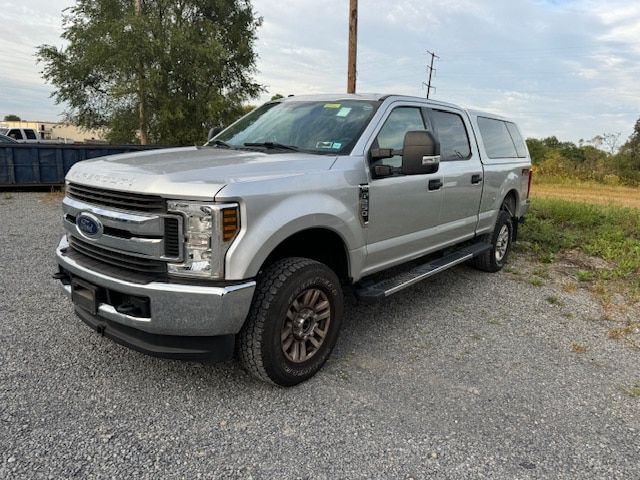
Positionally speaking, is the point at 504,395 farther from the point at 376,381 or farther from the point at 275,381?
the point at 275,381

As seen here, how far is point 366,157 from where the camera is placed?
11.7 ft

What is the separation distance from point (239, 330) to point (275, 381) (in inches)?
17.8

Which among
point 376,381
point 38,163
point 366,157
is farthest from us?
point 38,163

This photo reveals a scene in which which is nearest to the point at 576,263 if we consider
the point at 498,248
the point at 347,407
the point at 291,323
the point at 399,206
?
the point at 498,248

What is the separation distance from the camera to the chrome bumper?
2615 millimetres

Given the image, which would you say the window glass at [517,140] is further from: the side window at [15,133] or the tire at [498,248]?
the side window at [15,133]

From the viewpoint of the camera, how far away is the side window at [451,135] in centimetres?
467

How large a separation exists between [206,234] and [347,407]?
135cm

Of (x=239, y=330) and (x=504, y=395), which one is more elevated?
(x=239, y=330)

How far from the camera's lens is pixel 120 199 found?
2812 mm

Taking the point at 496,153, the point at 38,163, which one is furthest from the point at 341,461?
the point at 38,163

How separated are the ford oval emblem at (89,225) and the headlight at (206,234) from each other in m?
0.59

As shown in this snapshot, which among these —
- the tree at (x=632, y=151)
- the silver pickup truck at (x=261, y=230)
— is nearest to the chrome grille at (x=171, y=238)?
the silver pickup truck at (x=261, y=230)

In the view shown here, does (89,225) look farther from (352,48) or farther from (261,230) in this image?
(352,48)
